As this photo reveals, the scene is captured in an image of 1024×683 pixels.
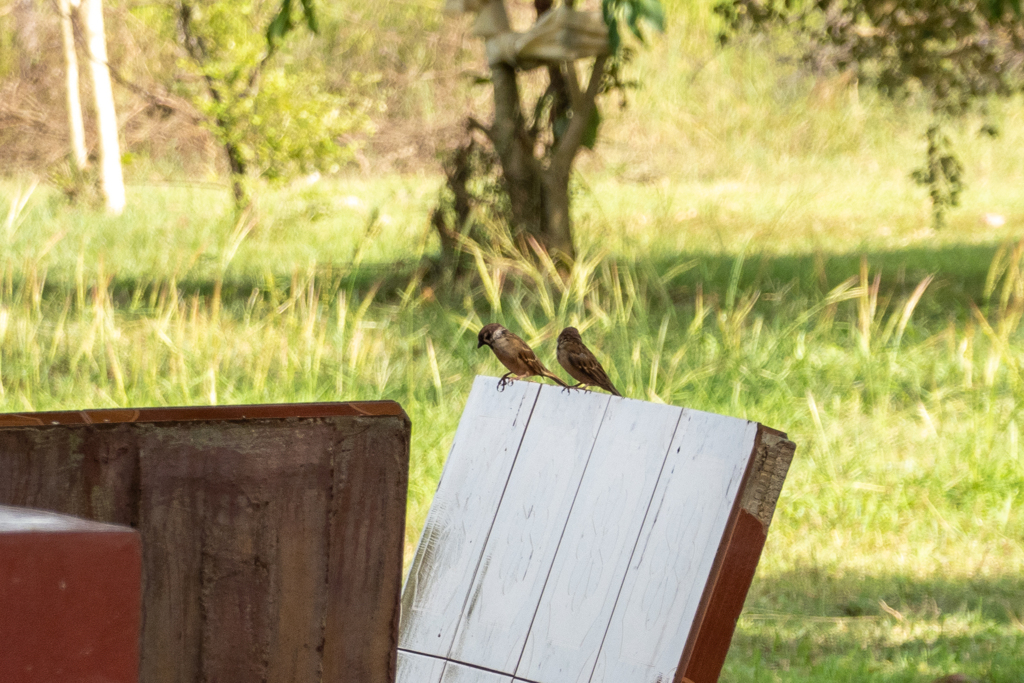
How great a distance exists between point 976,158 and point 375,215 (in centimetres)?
1313

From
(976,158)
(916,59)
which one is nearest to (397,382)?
(916,59)

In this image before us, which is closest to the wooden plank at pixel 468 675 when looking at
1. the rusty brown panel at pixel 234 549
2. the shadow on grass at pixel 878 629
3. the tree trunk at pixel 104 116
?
the rusty brown panel at pixel 234 549

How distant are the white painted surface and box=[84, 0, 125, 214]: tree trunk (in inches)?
487

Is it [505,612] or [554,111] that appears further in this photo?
[554,111]

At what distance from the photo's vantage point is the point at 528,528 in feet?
8.30

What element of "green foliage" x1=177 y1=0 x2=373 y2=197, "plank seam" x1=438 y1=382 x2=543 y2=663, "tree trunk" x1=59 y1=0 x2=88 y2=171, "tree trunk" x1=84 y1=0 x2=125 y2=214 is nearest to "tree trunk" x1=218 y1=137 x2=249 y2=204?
"green foliage" x1=177 y1=0 x2=373 y2=197

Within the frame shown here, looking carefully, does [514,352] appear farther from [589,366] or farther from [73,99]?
[73,99]

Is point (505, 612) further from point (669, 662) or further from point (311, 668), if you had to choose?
point (311, 668)

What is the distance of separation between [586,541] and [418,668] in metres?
0.48

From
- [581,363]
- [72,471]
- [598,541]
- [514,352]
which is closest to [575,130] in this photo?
[514,352]

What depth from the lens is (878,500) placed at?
5.12 metres

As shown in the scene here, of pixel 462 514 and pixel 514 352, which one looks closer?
pixel 462 514

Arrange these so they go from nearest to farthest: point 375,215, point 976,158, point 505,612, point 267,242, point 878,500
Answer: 1. point 505,612
2. point 878,500
3. point 375,215
4. point 267,242
5. point 976,158

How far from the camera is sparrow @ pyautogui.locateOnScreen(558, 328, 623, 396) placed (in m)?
3.41
